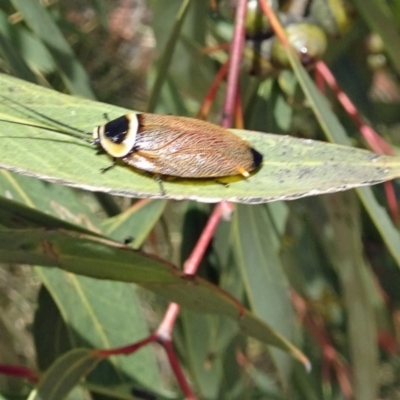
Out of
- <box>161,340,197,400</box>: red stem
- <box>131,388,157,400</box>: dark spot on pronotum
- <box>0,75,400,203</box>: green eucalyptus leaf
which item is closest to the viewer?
<box>0,75,400,203</box>: green eucalyptus leaf

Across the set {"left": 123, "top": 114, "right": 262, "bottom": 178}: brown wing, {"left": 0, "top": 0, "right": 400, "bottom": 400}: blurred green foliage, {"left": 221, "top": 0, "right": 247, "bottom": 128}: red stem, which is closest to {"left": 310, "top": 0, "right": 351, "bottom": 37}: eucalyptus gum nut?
{"left": 0, "top": 0, "right": 400, "bottom": 400}: blurred green foliage

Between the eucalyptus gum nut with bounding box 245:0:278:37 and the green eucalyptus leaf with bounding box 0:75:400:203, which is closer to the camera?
the green eucalyptus leaf with bounding box 0:75:400:203

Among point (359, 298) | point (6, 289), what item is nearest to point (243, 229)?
point (359, 298)

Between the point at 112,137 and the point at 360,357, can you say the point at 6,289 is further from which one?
the point at 112,137

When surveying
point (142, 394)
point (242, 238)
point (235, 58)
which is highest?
point (235, 58)

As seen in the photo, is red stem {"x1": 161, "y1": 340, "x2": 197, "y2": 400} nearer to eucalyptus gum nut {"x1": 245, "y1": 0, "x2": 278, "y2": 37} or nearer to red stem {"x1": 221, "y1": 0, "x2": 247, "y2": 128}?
red stem {"x1": 221, "y1": 0, "x2": 247, "y2": 128}

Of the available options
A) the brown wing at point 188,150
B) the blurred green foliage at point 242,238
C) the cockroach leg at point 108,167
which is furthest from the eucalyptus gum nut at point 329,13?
the cockroach leg at point 108,167

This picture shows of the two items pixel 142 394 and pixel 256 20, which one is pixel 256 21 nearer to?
pixel 256 20

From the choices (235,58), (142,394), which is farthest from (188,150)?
(142,394)
